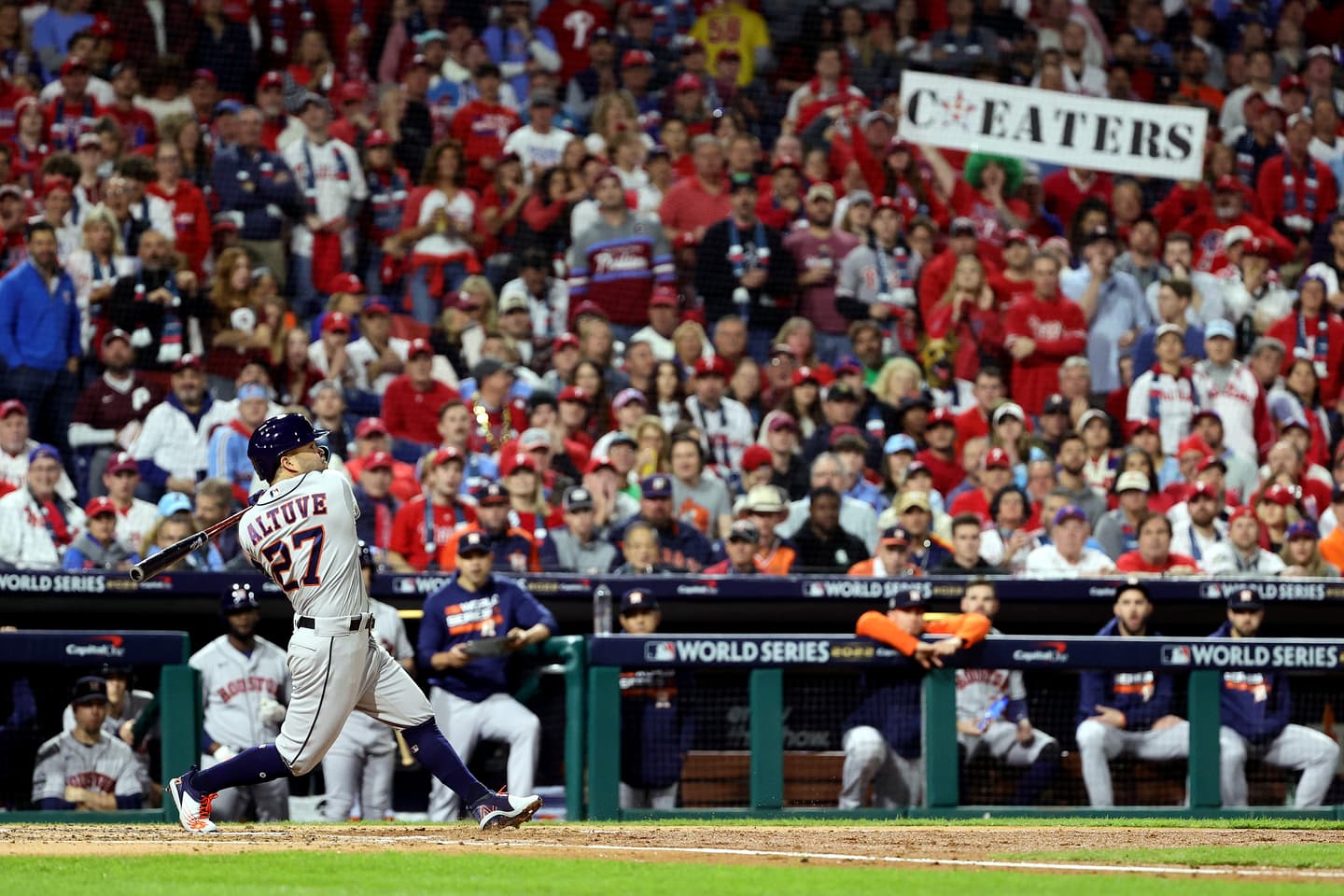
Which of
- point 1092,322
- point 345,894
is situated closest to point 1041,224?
point 1092,322

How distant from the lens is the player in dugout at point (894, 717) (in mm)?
9594

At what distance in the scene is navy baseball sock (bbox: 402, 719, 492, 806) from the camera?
7.46m

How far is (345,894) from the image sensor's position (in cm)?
605

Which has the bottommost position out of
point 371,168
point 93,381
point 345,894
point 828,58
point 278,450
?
point 345,894

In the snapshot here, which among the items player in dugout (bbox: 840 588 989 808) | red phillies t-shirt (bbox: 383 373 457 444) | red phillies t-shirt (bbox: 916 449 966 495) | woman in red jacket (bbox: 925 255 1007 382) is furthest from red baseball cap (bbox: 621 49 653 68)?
player in dugout (bbox: 840 588 989 808)

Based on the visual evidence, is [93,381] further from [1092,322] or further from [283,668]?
[1092,322]

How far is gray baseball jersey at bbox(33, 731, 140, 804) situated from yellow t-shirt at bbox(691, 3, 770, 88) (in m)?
9.64

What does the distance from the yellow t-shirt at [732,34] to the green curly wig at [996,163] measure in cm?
215

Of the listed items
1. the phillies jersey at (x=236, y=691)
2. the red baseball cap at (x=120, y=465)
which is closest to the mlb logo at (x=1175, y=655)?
the phillies jersey at (x=236, y=691)

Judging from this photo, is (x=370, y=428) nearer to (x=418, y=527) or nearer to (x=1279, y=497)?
(x=418, y=527)

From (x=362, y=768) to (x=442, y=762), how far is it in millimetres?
2550

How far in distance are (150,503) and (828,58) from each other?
24.4 feet

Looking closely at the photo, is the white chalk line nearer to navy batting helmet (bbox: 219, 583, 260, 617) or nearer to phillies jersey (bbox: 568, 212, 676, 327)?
navy batting helmet (bbox: 219, 583, 260, 617)

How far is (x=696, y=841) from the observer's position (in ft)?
25.4
